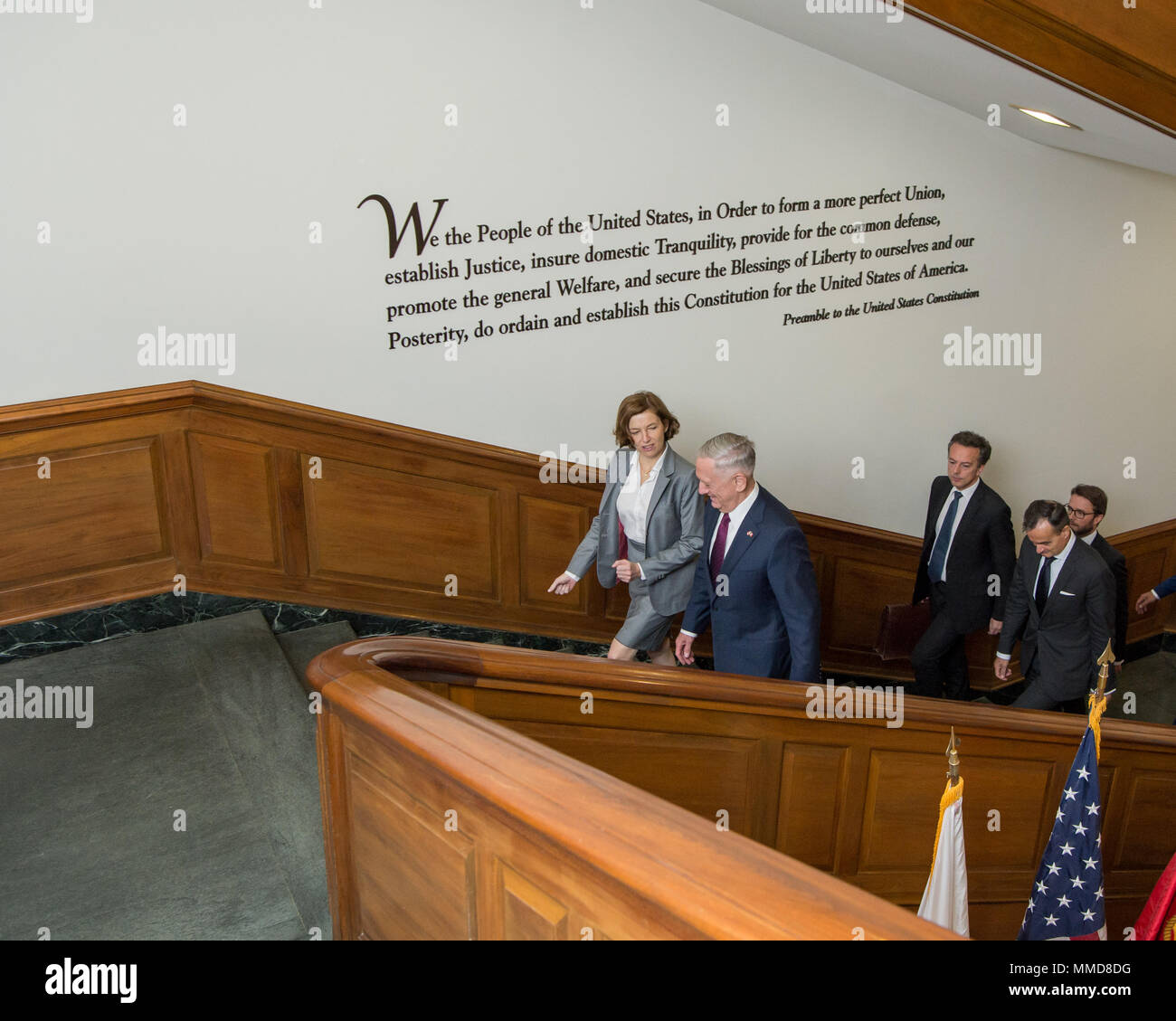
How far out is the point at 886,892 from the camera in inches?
160

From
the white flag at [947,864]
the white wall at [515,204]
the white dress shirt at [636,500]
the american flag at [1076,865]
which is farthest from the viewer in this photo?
the white dress shirt at [636,500]

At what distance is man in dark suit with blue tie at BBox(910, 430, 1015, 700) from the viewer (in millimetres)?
5980

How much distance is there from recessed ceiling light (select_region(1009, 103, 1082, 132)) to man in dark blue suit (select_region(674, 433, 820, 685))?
8.56ft

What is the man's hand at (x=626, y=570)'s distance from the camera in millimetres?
4844

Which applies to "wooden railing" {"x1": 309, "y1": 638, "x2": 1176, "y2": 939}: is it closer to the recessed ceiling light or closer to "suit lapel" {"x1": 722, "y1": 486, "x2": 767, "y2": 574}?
"suit lapel" {"x1": 722, "y1": 486, "x2": 767, "y2": 574}

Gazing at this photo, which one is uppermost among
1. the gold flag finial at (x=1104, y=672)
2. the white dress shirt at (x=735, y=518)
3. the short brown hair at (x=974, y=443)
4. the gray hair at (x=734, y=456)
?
the short brown hair at (x=974, y=443)

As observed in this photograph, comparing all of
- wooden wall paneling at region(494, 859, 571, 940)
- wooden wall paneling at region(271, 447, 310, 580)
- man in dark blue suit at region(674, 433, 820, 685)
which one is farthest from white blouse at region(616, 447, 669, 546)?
wooden wall paneling at region(494, 859, 571, 940)

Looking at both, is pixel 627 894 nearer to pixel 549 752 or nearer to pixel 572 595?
pixel 549 752

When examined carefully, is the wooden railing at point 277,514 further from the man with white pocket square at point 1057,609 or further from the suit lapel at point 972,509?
the man with white pocket square at point 1057,609

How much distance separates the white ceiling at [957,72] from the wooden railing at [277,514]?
99.8 inches

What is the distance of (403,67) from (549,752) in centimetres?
385

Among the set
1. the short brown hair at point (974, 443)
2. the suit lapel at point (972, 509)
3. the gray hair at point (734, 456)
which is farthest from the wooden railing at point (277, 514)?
the short brown hair at point (974, 443)
